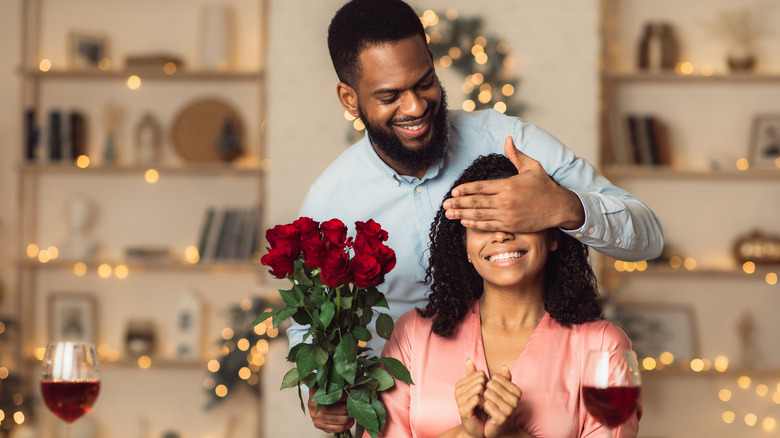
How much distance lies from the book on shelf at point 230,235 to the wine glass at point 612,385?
9.95 ft

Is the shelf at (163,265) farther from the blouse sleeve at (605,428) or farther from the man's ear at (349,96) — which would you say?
the blouse sleeve at (605,428)

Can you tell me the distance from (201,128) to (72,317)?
122 centimetres

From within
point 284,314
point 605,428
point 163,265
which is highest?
point 284,314

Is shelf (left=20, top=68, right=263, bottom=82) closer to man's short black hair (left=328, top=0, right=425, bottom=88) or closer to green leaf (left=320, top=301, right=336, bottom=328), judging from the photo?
man's short black hair (left=328, top=0, right=425, bottom=88)

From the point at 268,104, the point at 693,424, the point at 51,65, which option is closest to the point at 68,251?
the point at 51,65

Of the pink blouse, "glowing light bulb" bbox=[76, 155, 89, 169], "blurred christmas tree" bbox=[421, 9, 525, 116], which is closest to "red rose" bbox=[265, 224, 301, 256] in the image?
the pink blouse

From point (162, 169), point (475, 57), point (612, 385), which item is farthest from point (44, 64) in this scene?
point (612, 385)

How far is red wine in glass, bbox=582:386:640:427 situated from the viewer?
1140 millimetres

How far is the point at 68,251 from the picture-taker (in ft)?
13.6

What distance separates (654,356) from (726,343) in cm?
42

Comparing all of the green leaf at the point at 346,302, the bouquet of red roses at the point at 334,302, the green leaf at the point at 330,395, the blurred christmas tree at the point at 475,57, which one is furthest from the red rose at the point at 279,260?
the blurred christmas tree at the point at 475,57

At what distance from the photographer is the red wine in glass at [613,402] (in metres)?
1.14

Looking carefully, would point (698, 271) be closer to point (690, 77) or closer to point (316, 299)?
point (690, 77)

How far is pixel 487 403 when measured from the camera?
1.36 m
